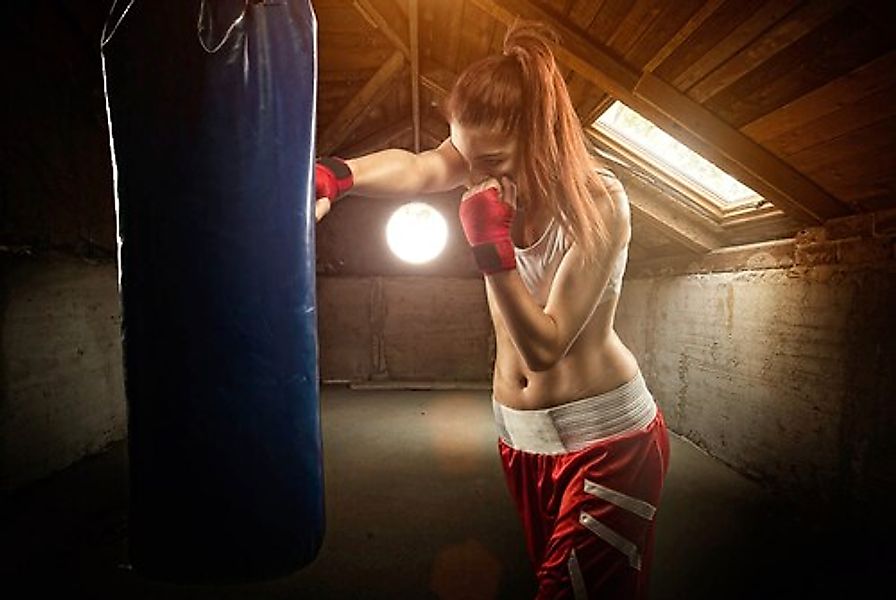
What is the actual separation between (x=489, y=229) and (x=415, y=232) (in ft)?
19.6

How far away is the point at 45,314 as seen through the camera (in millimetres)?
4062

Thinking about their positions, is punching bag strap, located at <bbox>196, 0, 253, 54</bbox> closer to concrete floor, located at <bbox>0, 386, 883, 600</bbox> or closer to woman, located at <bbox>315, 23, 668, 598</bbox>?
woman, located at <bbox>315, 23, 668, 598</bbox>

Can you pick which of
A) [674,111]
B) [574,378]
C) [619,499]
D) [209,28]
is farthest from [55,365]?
[674,111]

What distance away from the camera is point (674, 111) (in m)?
2.70

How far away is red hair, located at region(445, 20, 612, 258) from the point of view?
155cm

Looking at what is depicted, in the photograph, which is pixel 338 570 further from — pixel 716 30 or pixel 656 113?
pixel 716 30

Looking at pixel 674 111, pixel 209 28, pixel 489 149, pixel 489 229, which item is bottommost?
pixel 489 229

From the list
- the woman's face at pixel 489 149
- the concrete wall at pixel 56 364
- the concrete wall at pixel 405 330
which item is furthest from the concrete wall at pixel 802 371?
the concrete wall at pixel 56 364

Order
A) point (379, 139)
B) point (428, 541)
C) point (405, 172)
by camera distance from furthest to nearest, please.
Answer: point (379, 139) < point (428, 541) < point (405, 172)

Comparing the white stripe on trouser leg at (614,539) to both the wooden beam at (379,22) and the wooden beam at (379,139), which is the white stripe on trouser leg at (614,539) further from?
the wooden beam at (379,139)

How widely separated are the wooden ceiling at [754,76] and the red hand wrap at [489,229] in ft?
4.61

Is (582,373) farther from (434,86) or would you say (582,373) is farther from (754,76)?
(434,86)

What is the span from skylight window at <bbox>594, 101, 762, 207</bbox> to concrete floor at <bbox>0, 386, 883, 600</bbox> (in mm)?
2329

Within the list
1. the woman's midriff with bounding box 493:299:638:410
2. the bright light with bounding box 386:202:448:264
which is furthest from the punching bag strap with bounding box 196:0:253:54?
the bright light with bounding box 386:202:448:264
